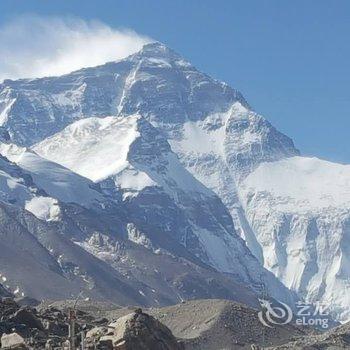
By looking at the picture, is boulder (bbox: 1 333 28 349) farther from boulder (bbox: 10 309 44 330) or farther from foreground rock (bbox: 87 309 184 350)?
boulder (bbox: 10 309 44 330)

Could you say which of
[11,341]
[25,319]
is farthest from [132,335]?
[25,319]

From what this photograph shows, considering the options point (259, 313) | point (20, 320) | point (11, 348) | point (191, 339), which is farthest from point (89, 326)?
point (259, 313)

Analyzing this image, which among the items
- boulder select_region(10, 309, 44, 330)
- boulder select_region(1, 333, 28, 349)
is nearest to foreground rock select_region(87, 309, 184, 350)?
boulder select_region(1, 333, 28, 349)

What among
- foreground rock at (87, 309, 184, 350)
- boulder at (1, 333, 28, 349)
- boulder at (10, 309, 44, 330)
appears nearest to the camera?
boulder at (1, 333, 28, 349)

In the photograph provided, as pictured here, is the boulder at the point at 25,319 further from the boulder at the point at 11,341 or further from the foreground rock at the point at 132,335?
the boulder at the point at 11,341

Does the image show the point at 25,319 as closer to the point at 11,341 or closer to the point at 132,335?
the point at 132,335

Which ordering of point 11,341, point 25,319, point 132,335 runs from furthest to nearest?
point 25,319 < point 132,335 < point 11,341

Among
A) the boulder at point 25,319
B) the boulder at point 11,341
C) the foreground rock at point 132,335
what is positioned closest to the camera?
the boulder at point 11,341

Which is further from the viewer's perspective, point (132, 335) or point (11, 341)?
point (132, 335)

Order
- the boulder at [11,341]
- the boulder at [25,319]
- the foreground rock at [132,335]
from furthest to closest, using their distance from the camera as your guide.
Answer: the boulder at [25,319] < the foreground rock at [132,335] < the boulder at [11,341]

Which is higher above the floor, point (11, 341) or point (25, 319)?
point (25, 319)

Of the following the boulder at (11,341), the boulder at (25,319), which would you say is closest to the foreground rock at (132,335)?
the boulder at (11,341)

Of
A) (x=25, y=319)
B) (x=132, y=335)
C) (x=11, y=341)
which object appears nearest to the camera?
(x=11, y=341)
